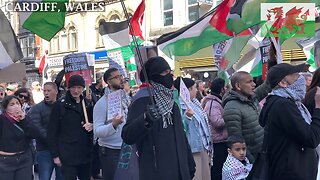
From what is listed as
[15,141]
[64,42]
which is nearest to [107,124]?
[15,141]

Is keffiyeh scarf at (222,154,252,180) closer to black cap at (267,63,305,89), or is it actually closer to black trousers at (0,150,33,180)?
black cap at (267,63,305,89)

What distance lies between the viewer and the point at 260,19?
26.2 feet

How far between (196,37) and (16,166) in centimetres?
331

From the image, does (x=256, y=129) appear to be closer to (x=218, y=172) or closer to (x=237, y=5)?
(x=218, y=172)

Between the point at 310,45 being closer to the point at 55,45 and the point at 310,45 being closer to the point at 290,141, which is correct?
the point at 290,141

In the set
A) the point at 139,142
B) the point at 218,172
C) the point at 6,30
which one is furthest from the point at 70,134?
the point at 139,142

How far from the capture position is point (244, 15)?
26.7 feet

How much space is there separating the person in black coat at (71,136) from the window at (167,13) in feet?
69.8

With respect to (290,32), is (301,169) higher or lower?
lower

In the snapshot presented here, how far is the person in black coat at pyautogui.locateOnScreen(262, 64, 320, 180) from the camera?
443 centimetres

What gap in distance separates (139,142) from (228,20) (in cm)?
407

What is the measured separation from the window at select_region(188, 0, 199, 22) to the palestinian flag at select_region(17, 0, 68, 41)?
66.7ft

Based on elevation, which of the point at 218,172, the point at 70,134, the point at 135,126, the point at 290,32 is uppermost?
the point at 290,32

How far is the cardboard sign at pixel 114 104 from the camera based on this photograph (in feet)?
20.7
